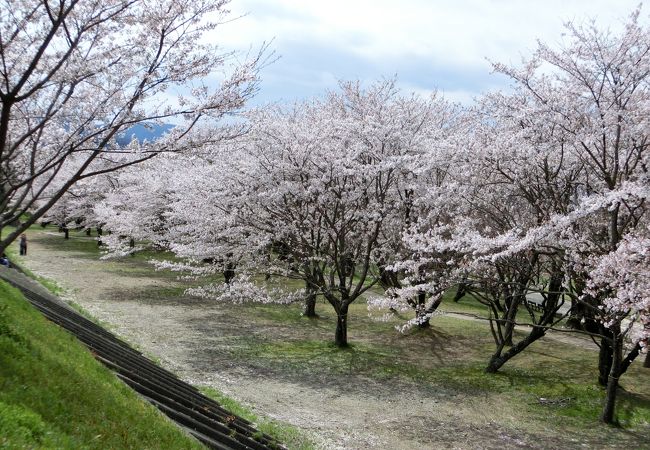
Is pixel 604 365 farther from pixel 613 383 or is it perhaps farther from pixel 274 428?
pixel 274 428

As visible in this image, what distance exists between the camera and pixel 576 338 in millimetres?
22094

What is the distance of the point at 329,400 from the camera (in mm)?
12180

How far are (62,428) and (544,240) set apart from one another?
10.3 metres

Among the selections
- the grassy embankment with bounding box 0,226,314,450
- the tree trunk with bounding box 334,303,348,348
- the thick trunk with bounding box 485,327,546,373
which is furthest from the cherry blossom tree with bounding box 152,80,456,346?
the grassy embankment with bounding box 0,226,314,450

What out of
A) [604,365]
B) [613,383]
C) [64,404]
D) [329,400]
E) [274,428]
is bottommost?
[329,400]

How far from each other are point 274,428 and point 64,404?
17.0ft

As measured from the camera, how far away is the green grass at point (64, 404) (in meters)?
4.11

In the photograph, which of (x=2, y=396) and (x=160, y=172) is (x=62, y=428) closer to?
(x=2, y=396)

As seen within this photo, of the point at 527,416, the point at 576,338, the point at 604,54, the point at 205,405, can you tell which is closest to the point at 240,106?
the point at 205,405

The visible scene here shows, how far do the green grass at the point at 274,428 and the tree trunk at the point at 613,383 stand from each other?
277 inches

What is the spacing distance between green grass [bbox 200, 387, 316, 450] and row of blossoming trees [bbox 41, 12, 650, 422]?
5163mm

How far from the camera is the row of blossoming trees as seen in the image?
36.4ft

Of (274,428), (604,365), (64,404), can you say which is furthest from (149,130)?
(604,365)

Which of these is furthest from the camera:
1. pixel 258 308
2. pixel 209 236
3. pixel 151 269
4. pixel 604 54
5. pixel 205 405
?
pixel 151 269
